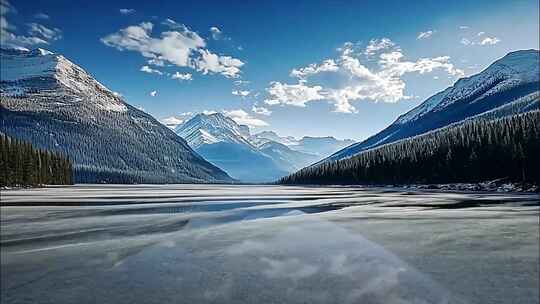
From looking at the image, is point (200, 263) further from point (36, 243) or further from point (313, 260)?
point (36, 243)

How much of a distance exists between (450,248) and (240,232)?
10.0 meters

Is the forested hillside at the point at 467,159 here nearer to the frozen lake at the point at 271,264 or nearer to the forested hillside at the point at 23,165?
the frozen lake at the point at 271,264

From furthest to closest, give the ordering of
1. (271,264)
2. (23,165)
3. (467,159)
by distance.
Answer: (23,165) < (467,159) < (271,264)

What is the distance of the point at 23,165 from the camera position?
9000 cm

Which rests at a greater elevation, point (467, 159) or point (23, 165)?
point (23, 165)

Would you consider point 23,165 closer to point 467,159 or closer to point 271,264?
point 271,264

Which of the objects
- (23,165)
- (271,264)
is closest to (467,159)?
(271,264)

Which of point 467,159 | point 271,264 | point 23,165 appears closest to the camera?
point 271,264

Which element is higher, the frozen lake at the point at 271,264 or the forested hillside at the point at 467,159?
the forested hillside at the point at 467,159

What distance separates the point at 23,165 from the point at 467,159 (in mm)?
108325

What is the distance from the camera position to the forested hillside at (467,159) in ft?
245

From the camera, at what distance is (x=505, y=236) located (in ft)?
56.7

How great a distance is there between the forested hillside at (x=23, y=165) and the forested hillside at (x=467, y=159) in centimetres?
9937

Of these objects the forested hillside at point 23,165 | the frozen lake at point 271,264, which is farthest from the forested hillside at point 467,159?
the forested hillside at point 23,165
